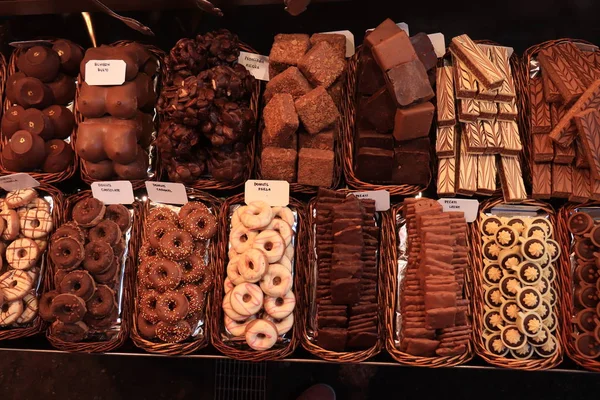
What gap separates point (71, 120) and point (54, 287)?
96cm

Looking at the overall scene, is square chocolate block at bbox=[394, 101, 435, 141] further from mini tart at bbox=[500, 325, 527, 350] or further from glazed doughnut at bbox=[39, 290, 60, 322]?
glazed doughnut at bbox=[39, 290, 60, 322]

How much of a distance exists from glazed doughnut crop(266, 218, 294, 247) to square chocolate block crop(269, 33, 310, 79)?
0.89 meters

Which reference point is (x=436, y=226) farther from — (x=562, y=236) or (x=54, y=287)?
(x=54, y=287)

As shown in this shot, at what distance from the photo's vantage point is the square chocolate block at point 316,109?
281 centimetres

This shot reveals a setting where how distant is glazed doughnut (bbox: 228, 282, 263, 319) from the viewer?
2.67 metres

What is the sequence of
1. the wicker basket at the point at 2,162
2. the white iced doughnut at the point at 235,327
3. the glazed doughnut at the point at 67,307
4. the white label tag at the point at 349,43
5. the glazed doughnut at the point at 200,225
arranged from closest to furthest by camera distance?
1. the glazed doughnut at the point at 67,307
2. the white iced doughnut at the point at 235,327
3. the glazed doughnut at the point at 200,225
4. the wicker basket at the point at 2,162
5. the white label tag at the point at 349,43

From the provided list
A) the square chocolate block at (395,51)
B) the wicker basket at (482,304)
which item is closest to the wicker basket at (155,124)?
the square chocolate block at (395,51)

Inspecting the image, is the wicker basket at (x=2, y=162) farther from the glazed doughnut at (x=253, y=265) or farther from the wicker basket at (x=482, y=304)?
the wicker basket at (x=482, y=304)

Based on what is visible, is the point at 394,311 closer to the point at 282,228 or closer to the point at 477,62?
the point at 282,228

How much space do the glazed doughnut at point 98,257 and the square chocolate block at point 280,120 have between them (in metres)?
1.02

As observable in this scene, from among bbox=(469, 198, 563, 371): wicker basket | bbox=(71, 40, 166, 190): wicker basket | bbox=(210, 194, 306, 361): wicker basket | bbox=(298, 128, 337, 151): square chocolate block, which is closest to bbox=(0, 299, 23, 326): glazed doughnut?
bbox=(71, 40, 166, 190): wicker basket

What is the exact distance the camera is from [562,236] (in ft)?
9.57

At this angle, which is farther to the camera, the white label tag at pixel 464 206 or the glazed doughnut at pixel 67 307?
the white label tag at pixel 464 206

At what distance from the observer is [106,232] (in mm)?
2840
